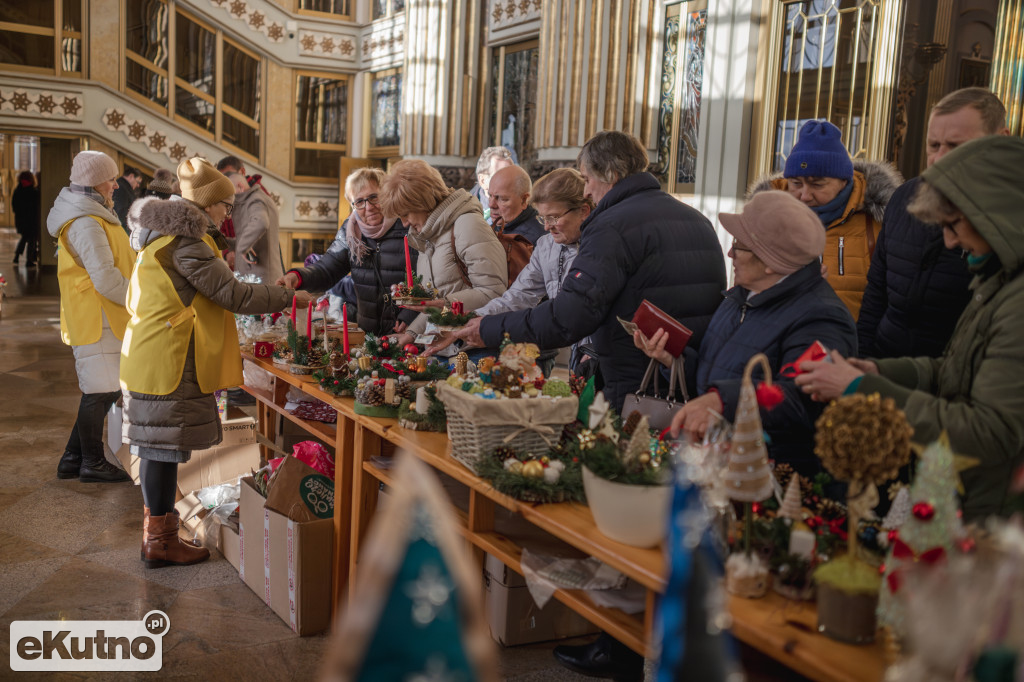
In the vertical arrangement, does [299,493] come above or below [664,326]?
below

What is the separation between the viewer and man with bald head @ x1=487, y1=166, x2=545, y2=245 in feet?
12.3

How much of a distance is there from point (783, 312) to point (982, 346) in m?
0.49

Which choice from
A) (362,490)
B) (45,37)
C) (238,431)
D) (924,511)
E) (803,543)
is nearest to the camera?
(924,511)

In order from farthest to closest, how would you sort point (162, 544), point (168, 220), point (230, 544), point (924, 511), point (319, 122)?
1. point (319, 122)
2. point (230, 544)
3. point (162, 544)
4. point (168, 220)
5. point (924, 511)

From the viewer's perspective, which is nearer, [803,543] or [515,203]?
[803,543]

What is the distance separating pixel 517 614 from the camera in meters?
2.80

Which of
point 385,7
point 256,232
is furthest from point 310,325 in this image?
point 385,7

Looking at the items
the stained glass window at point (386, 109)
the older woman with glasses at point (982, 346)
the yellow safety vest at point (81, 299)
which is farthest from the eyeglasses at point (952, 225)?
the stained glass window at point (386, 109)

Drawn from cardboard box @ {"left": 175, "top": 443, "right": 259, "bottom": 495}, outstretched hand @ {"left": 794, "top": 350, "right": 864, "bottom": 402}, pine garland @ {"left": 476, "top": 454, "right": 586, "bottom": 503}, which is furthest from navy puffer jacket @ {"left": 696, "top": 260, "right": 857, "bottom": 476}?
cardboard box @ {"left": 175, "top": 443, "right": 259, "bottom": 495}

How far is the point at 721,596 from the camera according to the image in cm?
60

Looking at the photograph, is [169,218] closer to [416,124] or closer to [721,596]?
[721,596]

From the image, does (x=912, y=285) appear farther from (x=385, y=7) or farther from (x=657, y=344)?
(x=385, y=7)

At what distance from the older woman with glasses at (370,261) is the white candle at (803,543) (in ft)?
7.69

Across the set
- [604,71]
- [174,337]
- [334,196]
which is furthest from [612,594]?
[334,196]
